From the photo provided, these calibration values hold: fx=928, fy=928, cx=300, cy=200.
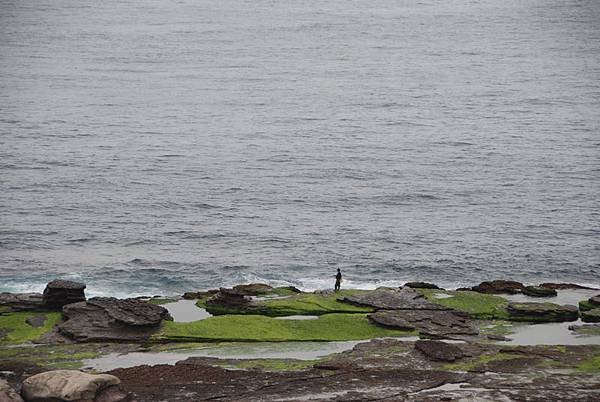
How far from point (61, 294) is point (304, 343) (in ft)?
61.8

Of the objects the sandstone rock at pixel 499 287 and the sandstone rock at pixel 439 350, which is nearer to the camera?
the sandstone rock at pixel 439 350

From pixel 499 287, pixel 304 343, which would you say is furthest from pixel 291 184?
pixel 304 343

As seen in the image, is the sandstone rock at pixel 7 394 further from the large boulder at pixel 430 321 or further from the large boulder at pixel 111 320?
the large boulder at pixel 430 321

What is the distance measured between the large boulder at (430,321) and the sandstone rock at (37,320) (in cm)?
2270

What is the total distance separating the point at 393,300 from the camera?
6906 centimetres

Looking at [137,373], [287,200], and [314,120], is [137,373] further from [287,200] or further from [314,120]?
[314,120]

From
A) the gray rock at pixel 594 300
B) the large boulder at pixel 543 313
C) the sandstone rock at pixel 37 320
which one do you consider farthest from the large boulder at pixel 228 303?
the gray rock at pixel 594 300

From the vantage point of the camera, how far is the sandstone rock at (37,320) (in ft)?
209

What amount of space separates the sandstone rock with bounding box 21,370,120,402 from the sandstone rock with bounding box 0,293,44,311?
2112 cm

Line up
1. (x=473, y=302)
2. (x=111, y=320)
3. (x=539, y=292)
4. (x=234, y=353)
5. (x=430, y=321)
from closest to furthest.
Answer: (x=234, y=353) → (x=111, y=320) → (x=430, y=321) → (x=473, y=302) → (x=539, y=292)

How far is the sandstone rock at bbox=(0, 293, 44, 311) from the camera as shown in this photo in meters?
66.9

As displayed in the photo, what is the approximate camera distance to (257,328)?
207ft

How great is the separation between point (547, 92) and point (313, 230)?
102 m

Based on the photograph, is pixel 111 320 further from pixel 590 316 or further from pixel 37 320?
pixel 590 316
